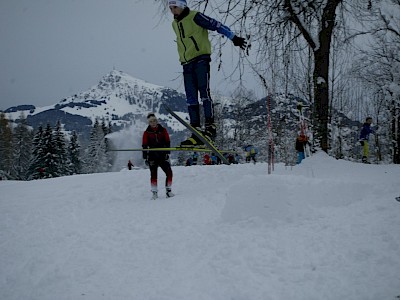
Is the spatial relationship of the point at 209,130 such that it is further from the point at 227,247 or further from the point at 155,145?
the point at 227,247

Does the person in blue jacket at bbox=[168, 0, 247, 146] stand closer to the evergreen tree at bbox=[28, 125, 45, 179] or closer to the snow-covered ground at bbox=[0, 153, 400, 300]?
the snow-covered ground at bbox=[0, 153, 400, 300]

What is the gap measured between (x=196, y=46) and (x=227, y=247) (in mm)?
3402

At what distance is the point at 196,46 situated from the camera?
4.91 metres

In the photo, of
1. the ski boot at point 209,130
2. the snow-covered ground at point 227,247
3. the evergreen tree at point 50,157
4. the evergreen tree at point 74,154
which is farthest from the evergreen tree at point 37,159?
the ski boot at point 209,130

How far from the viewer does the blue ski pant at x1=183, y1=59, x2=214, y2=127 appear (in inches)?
196

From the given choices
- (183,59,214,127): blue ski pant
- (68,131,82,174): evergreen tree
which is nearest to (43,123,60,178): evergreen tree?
(68,131,82,174): evergreen tree

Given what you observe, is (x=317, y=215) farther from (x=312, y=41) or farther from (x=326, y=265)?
(x=312, y=41)

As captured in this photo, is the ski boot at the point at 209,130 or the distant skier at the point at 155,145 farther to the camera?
the distant skier at the point at 155,145

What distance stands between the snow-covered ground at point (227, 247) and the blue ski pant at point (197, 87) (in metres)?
1.55

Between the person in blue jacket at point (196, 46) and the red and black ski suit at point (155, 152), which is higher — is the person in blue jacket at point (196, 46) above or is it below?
above

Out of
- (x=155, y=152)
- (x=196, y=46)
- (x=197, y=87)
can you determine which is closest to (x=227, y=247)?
(x=197, y=87)

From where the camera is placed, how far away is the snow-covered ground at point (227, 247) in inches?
85.6

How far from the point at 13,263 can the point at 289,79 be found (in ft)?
23.6

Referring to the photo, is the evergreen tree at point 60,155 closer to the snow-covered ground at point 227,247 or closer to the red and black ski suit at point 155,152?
the red and black ski suit at point 155,152
